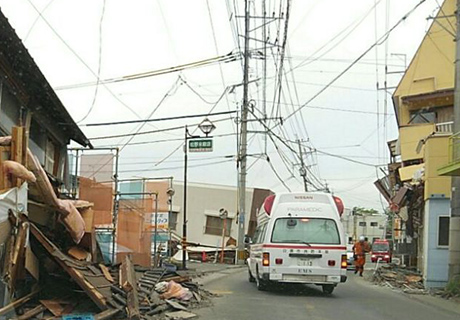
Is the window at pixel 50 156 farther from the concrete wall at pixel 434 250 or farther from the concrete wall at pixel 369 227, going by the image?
the concrete wall at pixel 369 227

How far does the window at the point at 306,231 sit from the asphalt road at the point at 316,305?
1402mm

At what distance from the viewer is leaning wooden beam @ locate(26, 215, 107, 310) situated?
34.2 ft

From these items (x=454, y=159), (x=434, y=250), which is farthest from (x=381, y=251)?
(x=454, y=159)

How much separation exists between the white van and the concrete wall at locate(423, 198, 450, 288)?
485cm

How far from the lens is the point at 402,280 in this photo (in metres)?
22.5

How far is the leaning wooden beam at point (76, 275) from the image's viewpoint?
10.4 m

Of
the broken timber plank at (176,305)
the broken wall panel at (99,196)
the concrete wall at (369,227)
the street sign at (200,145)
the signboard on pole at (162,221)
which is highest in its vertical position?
the street sign at (200,145)

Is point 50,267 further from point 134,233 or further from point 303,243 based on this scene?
point 134,233

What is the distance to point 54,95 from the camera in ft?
48.9

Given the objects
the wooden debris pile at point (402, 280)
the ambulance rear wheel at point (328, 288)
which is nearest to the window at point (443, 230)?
the wooden debris pile at point (402, 280)

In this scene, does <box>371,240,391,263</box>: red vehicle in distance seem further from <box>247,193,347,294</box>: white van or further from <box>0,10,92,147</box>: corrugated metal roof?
<box>0,10,92,147</box>: corrugated metal roof

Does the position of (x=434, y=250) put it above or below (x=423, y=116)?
below

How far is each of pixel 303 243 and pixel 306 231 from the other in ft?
1.47

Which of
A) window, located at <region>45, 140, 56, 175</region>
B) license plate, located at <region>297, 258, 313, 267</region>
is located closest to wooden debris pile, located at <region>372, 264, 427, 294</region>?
license plate, located at <region>297, 258, 313, 267</region>
